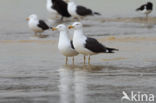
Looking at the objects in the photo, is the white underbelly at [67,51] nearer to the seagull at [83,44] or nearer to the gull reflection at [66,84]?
the seagull at [83,44]

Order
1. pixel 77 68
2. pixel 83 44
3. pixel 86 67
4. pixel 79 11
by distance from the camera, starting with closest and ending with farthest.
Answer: pixel 77 68 → pixel 86 67 → pixel 83 44 → pixel 79 11

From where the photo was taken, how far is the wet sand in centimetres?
885

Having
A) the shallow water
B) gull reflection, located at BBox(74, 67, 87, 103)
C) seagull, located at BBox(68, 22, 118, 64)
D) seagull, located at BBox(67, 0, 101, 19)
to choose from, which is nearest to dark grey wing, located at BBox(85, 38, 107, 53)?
seagull, located at BBox(68, 22, 118, 64)

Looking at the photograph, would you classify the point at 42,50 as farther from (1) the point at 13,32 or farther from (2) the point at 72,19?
(2) the point at 72,19

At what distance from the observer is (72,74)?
11.1m

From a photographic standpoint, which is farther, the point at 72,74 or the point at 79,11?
the point at 79,11

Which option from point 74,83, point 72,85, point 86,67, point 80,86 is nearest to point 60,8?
point 86,67

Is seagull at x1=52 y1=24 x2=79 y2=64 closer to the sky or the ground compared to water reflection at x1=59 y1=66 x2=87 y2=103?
closer to the sky

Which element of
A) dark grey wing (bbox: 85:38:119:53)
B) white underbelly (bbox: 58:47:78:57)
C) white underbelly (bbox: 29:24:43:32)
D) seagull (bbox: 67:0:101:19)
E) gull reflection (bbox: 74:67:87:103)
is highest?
seagull (bbox: 67:0:101:19)

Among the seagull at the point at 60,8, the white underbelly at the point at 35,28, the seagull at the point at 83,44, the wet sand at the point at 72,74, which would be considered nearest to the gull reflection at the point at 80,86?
the wet sand at the point at 72,74

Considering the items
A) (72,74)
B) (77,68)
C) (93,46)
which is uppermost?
(93,46)

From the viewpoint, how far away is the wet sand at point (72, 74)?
8852mm

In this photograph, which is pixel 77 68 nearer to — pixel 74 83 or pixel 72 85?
pixel 74 83

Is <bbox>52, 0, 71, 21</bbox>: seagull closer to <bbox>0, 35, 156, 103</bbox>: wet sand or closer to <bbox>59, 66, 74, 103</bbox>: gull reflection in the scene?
<bbox>0, 35, 156, 103</bbox>: wet sand
